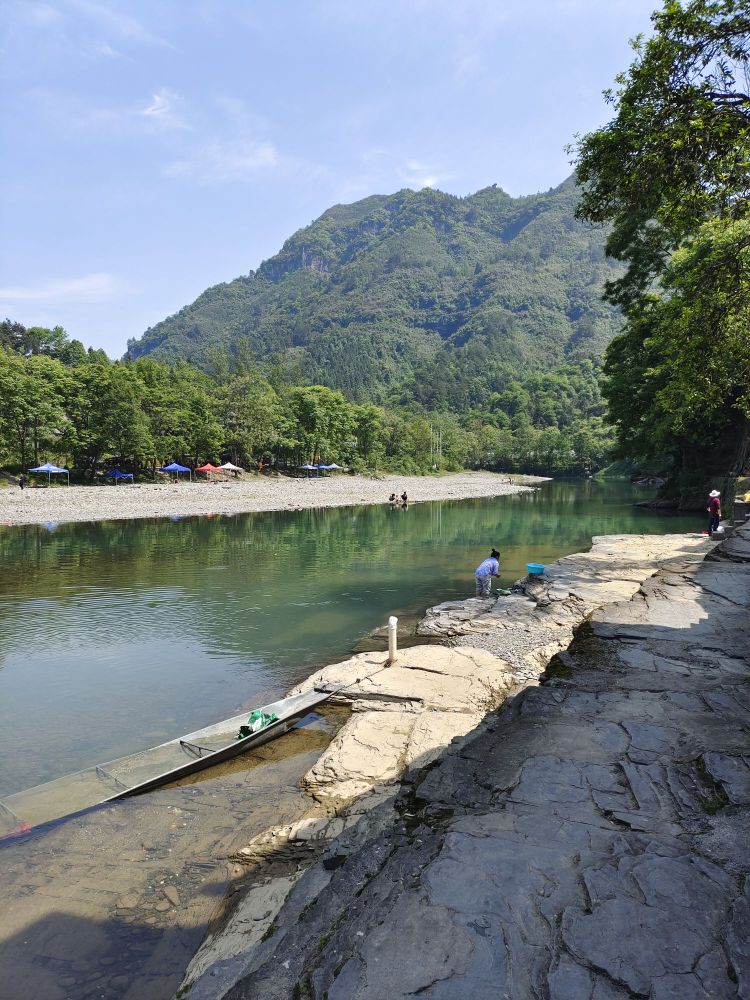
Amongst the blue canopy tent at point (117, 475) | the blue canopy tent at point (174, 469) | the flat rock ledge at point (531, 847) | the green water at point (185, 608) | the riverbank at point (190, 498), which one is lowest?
the green water at point (185, 608)

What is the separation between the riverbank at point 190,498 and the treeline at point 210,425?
6.47m

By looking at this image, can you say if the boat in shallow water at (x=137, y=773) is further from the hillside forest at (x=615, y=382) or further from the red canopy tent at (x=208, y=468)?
the red canopy tent at (x=208, y=468)

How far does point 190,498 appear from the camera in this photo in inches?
2178

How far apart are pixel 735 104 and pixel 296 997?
1281 centimetres

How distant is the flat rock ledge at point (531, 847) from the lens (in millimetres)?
3354

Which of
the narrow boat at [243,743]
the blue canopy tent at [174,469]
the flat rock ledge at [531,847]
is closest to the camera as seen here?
the flat rock ledge at [531,847]

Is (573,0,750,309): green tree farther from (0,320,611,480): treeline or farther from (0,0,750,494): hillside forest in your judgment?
(0,320,611,480): treeline

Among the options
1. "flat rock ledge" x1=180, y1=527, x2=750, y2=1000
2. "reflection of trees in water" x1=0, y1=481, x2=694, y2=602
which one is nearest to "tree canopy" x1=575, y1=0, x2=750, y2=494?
"flat rock ledge" x1=180, y1=527, x2=750, y2=1000

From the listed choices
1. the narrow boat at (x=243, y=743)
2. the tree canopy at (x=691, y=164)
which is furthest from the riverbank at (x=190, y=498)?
the tree canopy at (x=691, y=164)

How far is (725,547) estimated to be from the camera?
51.5 ft

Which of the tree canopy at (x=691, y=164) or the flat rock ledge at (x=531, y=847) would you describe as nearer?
the flat rock ledge at (x=531, y=847)

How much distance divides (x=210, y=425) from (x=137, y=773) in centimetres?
6794

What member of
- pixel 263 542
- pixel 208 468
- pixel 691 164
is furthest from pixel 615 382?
pixel 208 468

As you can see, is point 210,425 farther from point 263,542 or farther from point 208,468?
point 263,542
